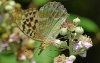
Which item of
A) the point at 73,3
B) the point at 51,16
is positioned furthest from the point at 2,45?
the point at 73,3

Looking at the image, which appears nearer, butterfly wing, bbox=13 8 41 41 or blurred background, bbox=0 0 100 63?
butterfly wing, bbox=13 8 41 41

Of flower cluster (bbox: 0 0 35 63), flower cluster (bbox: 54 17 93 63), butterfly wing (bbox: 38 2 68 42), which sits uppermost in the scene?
flower cluster (bbox: 0 0 35 63)

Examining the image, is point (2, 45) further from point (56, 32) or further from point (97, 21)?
point (97, 21)

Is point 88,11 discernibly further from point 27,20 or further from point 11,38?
point 27,20

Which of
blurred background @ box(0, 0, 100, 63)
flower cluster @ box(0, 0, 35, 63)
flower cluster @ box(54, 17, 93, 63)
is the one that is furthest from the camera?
blurred background @ box(0, 0, 100, 63)

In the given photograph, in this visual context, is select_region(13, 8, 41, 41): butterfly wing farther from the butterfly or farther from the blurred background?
the blurred background

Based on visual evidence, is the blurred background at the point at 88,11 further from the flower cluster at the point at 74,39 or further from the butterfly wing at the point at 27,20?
the flower cluster at the point at 74,39

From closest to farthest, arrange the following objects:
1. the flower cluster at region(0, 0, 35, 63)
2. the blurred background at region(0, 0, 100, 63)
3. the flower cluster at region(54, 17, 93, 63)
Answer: the flower cluster at region(54, 17, 93, 63)
the flower cluster at region(0, 0, 35, 63)
the blurred background at region(0, 0, 100, 63)

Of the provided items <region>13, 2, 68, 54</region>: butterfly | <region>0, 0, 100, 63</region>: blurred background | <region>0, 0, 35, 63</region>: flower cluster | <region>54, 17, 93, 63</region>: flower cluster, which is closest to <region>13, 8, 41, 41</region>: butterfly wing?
<region>13, 2, 68, 54</region>: butterfly

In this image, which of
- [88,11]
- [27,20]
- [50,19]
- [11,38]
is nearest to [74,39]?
[50,19]
